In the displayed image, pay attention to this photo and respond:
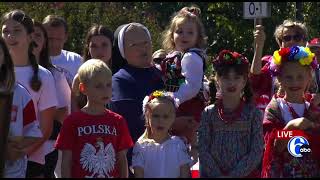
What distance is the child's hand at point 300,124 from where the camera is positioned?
5.60m

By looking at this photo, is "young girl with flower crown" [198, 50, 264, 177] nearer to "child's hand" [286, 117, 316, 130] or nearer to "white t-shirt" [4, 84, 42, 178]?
"child's hand" [286, 117, 316, 130]

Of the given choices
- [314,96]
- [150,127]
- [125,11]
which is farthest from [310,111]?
[125,11]

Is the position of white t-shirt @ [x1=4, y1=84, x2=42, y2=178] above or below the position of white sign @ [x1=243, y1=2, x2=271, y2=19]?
below

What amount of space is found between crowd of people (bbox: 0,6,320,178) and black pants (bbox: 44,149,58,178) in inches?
0.4

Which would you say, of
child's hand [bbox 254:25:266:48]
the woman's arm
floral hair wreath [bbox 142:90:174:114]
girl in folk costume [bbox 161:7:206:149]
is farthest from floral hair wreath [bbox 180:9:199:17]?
the woman's arm

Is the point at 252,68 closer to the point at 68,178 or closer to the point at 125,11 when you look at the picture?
the point at 68,178

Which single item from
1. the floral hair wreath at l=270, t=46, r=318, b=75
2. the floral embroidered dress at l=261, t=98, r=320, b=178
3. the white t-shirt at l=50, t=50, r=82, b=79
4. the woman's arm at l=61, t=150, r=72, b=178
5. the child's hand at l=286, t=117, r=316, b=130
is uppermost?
the floral hair wreath at l=270, t=46, r=318, b=75

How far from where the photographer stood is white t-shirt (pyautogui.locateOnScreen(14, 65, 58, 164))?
18.5 feet

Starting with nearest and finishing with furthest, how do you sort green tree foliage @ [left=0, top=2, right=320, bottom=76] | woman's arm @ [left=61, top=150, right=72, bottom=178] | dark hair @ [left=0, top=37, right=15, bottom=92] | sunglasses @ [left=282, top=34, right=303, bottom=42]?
dark hair @ [left=0, top=37, right=15, bottom=92] < woman's arm @ [left=61, top=150, right=72, bottom=178] < sunglasses @ [left=282, top=34, right=303, bottom=42] < green tree foliage @ [left=0, top=2, right=320, bottom=76]

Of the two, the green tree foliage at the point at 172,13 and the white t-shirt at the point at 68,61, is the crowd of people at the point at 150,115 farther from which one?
the green tree foliage at the point at 172,13

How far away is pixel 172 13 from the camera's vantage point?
62.2ft

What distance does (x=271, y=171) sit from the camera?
18.8 feet

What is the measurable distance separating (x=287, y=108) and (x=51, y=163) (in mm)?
1900

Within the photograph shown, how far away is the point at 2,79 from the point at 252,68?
241 cm
